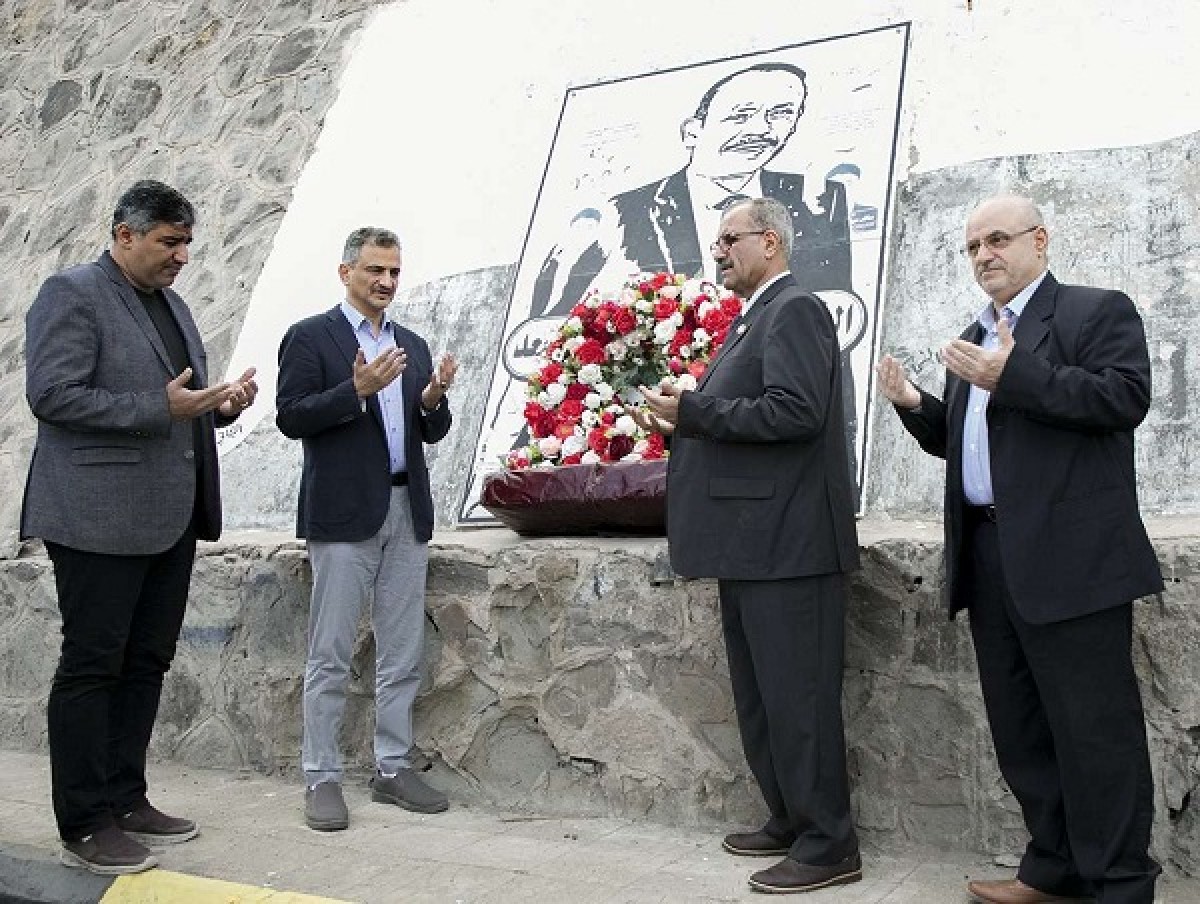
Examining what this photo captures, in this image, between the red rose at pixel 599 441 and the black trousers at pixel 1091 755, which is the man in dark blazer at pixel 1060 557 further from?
the red rose at pixel 599 441

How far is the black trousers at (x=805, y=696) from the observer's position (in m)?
3.69

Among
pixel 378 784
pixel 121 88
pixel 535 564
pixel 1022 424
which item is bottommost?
pixel 378 784

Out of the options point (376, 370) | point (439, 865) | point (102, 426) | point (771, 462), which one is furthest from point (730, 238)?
point (439, 865)

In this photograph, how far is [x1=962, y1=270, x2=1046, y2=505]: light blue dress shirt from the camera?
3418 millimetres

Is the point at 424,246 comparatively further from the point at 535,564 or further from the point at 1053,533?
the point at 1053,533

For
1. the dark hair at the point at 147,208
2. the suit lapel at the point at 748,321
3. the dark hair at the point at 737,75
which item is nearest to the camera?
the suit lapel at the point at 748,321

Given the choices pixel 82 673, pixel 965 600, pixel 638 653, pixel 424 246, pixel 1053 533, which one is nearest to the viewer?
pixel 1053 533

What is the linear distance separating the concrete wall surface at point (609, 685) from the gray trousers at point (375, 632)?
0.66 feet

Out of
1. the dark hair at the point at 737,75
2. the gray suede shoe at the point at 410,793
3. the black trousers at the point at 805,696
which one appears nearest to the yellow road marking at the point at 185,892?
the gray suede shoe at the point at 410,793

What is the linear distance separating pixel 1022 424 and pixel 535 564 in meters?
1.92

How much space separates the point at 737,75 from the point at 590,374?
197 centimetres

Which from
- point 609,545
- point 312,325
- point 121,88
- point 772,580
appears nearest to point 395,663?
point 609,545

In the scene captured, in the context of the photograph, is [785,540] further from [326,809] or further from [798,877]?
[326,809]

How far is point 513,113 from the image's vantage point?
6641mm
